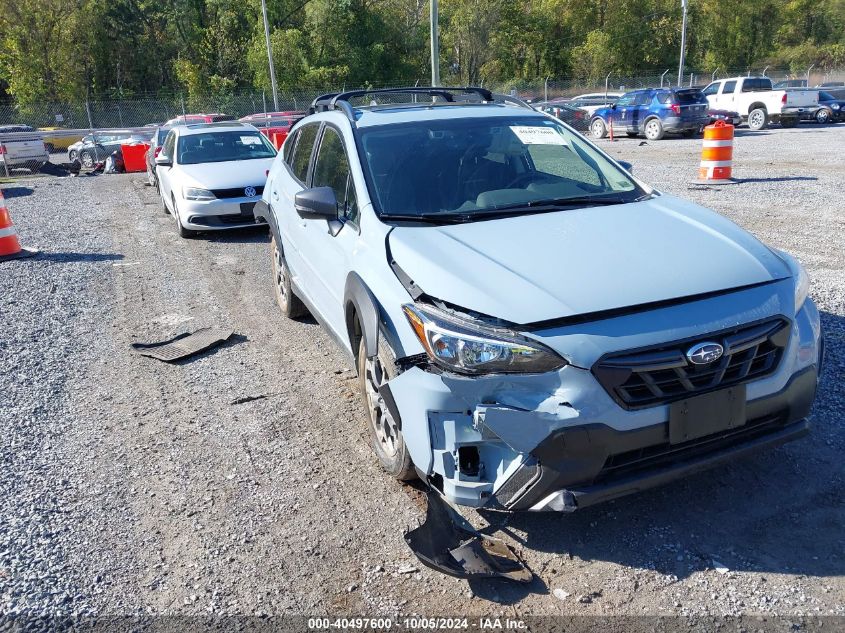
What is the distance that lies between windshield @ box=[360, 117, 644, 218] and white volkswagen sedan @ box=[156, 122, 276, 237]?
6.24 meters

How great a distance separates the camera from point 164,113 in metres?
41.7

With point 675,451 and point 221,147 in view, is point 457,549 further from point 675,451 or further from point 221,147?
point 221,147

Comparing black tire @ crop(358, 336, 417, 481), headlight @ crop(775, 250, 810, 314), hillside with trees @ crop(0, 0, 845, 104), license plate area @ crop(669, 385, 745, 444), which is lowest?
black tire @ crop(358, 336, 417, 481)

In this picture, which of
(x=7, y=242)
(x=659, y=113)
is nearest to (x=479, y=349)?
(x=7, y=242)

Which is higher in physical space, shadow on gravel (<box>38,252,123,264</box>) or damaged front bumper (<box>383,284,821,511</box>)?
damaged front bumper (<box>383,284,821,511</box>)

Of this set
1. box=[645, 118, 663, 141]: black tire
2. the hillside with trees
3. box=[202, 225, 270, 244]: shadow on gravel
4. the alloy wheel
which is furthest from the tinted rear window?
the hillside with trees

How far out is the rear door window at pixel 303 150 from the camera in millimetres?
5453

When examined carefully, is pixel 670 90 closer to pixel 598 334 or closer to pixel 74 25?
pixel 598 334

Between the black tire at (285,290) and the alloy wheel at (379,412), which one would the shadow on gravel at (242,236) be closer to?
the black tire at (285,290)

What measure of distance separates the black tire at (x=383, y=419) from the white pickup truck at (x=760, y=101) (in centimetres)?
2655

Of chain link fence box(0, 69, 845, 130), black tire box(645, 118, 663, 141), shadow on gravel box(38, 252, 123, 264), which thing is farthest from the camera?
chain link fence box(0, 69, 845, 130)

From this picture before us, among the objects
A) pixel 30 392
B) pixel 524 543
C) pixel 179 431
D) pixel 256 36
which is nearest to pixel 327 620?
pixel 524 543

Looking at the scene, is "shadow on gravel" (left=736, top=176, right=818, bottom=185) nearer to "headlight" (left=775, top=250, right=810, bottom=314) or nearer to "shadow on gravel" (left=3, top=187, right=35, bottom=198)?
"headlight" (left=775, top=250, right=810, bottom=314)

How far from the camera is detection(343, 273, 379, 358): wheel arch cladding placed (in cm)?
347
